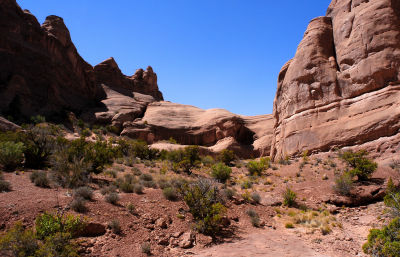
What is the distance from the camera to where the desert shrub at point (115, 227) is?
7992 millimetres

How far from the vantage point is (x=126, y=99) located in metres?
47.1

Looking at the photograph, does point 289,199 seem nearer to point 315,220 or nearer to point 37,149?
point 315,220

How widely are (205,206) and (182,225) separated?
4.04ft

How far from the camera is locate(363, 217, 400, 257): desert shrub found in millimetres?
5922

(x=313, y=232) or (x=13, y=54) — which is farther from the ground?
(x=13, y=54)

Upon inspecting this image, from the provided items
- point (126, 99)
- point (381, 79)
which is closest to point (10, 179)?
point (381, 79)

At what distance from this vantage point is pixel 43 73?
3778 cm

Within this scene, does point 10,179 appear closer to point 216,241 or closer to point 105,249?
point 105,249

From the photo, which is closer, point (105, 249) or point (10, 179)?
point (105, 249)

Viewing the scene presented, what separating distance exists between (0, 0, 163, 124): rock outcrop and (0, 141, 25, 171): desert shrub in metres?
24.0

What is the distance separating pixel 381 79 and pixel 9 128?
31.5 metres

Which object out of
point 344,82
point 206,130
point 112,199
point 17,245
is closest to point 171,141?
point 206,130

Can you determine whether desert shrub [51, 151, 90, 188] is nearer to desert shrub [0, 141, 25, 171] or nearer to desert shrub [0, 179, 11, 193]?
desert shrub [0, 179, 11, 193]

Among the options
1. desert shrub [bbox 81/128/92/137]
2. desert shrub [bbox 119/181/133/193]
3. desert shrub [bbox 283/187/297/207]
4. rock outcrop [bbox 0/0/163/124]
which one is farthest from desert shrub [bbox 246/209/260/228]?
rock outcrop [bbox 0/0/163/124]
